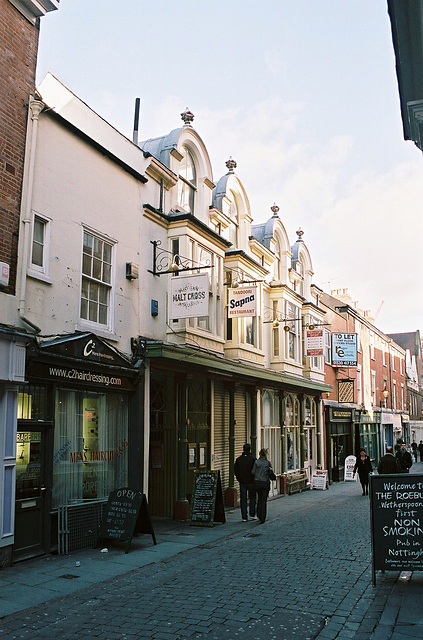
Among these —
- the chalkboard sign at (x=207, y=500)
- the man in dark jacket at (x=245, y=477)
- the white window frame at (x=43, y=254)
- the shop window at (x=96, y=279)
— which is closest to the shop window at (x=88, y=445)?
the shop window at (x=96, y=279)

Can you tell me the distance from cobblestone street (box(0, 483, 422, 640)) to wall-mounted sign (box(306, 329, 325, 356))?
11.6 metres

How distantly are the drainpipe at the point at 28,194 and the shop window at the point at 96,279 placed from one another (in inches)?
69.4

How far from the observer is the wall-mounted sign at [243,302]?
15438 mm

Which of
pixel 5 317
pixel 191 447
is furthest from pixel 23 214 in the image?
pixel 191 447

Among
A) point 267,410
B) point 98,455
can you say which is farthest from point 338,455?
point 98,455

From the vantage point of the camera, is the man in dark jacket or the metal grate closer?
the metal grate

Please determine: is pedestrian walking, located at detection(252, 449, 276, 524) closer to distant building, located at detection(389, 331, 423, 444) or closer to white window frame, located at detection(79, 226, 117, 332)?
white window frame, located at detection(79, 226, 117, 332)

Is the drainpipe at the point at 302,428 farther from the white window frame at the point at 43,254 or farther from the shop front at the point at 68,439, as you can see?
the white window frame at the point at 43,254

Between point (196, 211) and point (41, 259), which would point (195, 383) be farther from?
point (41, 259)

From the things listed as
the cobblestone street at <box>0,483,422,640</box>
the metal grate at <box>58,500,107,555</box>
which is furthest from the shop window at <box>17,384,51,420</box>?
the cobblestone street at <box>0,483,422,640</box>

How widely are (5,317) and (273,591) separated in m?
5.55

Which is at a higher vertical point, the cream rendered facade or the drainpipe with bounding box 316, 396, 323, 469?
the cream rendered facade

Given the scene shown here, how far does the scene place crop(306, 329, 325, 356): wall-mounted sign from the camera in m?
22.5

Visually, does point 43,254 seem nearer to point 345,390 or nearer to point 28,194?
point 28,194
